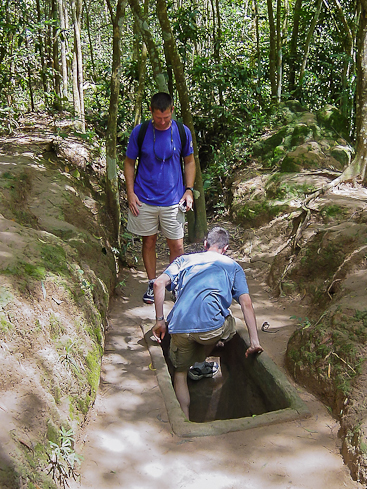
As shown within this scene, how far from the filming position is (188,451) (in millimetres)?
2816

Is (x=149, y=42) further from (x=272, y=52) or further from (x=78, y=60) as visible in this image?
(x=272, y=52)

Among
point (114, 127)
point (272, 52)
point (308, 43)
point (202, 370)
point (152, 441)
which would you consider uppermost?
point (308, 43)

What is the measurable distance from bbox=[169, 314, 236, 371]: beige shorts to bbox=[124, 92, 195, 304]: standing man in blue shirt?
1.35 metres

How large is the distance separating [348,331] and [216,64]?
8.50 m

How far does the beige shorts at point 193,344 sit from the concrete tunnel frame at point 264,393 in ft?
0.56

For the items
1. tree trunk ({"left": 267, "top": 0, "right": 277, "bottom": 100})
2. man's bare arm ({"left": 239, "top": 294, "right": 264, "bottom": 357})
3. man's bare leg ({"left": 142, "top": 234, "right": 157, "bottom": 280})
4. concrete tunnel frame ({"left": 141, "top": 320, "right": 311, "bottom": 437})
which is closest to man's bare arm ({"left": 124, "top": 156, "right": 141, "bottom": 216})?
man's bare leg ({"left": 142, "top": 234, "right": 157, "bottom": 280})

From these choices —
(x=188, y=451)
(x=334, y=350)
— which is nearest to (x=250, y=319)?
(x=334, y=350)

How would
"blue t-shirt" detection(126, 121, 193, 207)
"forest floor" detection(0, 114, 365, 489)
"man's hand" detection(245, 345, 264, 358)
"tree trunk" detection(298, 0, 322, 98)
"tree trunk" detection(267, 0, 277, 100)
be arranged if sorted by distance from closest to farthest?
"forest floor" detection(0, 114, 365, 489) → "man's hand" detection(245, 345, 264, 358) → "blue t-shirt" detection(126, 121, 193, 207) → "tree trunk" detection(267, 0, 277, 100) → "tree trunk" detection(298, 0, 322, 98)

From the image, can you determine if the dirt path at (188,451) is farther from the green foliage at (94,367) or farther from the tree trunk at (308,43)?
the tree trunk at (308,43)

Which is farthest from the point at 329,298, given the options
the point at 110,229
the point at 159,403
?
the point at 110,229

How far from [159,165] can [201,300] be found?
183 cm

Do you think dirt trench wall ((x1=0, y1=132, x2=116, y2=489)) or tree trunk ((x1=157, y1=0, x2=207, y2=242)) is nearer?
dirt trench wall ((x1=0, y1=132, x2=116, y2=489))

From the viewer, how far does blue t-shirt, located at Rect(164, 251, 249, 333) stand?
3434 mm

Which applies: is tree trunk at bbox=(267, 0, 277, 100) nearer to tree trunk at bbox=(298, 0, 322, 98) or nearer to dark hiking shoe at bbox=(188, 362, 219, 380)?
tree trunk at bbox=(298, 0, 322, 98)
